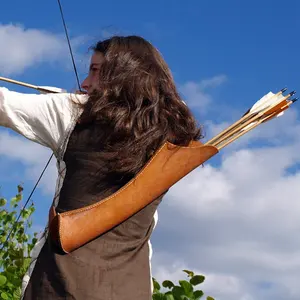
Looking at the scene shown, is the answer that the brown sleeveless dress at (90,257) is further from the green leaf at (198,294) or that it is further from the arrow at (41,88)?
the green leaf at (198,294)

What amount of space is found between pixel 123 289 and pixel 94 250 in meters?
0.15

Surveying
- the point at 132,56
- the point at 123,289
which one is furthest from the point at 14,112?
the point at 123,289

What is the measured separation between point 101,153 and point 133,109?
0.18 metres

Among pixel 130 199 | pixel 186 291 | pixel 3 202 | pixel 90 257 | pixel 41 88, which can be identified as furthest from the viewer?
pixel 3 202

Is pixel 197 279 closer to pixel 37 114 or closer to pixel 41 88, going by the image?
pixel 41 88

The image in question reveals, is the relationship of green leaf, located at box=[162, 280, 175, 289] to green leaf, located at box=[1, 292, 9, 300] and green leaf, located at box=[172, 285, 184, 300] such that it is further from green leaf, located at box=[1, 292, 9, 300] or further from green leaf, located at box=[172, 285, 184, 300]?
green leaf, located at box=[1, 292, 9, 300]

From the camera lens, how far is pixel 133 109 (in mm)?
2598

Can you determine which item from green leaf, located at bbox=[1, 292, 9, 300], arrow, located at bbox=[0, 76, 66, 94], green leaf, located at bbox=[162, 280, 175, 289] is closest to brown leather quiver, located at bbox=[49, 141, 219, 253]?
arrow, located at bbox=[0, 76, 66, 94]

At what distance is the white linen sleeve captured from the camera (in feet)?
8.45

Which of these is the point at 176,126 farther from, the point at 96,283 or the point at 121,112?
the point at 96,283

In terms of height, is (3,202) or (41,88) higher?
(3,202)

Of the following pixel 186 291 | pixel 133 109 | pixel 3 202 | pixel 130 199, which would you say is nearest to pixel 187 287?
pixel 186 291

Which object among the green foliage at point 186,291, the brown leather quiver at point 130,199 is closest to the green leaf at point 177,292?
the green foliage at point 186,291

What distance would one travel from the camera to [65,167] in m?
2.59
